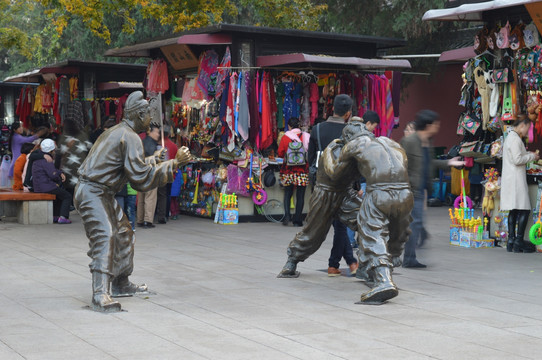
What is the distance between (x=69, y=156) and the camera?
13023 millimetres

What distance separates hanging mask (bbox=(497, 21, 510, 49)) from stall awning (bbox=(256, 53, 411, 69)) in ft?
10.9

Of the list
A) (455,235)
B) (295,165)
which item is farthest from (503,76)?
(295,165)

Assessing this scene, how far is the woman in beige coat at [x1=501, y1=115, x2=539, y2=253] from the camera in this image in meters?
11.7

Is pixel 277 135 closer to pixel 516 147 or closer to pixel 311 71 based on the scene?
pixel 311 71

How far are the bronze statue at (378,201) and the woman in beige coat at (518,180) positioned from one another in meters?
3.83

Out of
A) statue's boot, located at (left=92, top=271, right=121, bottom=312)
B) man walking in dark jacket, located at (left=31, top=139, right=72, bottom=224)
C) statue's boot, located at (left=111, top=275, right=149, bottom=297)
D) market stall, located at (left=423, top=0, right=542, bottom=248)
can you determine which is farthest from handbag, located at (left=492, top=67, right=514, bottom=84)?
man walking in dark jacket, located at (left=31, top=139, right=72, bottom=224)

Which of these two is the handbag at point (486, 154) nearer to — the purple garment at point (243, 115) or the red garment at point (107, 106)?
the purple garment at point (243, 115)

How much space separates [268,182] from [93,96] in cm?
743

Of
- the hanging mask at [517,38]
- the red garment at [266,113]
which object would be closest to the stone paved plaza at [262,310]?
the hanging mask at [517,38]

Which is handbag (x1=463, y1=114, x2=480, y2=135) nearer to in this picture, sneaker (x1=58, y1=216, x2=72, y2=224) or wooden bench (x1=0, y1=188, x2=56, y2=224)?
sneaker (x1=58, y1=216, x2=72, y2=224)

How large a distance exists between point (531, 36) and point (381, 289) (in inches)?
220

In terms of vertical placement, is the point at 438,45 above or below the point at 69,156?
above

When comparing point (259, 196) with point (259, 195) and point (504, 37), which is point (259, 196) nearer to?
point (259, 195)

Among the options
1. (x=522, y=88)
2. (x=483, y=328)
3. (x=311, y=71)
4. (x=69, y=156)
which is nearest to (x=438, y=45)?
(x=311, y=71)
